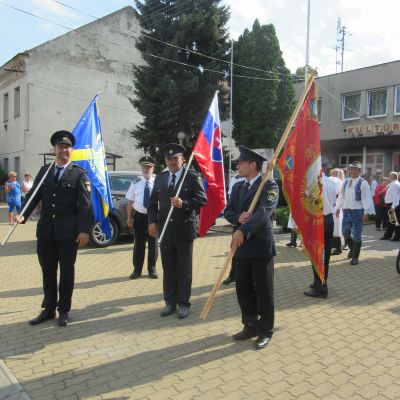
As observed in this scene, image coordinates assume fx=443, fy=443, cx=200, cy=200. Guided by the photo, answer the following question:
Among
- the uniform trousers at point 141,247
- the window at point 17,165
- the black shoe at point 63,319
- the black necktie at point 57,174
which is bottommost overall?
the black shoe at point 63,319

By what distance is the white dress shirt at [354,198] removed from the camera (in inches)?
330

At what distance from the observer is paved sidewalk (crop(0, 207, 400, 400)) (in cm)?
359

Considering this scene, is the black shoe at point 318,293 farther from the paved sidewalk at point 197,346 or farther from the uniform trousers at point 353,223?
the uniform trousers at point 353,223

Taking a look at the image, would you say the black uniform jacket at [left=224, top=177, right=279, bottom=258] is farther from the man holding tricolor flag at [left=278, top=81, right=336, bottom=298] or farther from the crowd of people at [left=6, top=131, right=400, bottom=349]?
the man holding tricolor flag at [left=278, top=81, right=336, bottom=298]

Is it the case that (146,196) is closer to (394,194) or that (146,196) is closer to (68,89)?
(394,194)

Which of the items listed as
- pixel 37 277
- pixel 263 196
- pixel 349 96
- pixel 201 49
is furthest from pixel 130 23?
pixel 263 196

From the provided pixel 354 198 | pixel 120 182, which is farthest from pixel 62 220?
pixel 120 182

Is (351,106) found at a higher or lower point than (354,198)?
higher

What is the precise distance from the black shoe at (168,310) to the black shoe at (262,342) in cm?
131

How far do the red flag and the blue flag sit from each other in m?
2.58

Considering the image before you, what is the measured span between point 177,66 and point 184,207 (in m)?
17.1

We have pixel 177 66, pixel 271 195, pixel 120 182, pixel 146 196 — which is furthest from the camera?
pixel 177 66

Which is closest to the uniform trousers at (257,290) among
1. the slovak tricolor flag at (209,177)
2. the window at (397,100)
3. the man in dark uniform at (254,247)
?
the man in dark uniform at (254,247)

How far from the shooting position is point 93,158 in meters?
6.12
